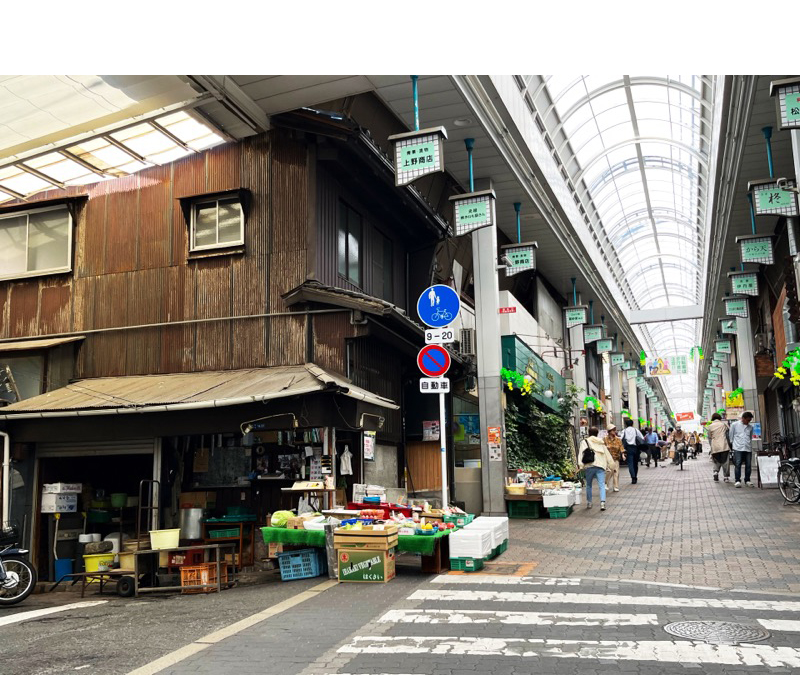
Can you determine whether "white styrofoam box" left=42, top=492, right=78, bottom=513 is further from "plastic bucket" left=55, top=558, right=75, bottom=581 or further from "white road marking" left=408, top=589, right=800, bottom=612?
"white road marking" left=408, top=589, right=800, bottom=612

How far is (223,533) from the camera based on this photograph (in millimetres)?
12680

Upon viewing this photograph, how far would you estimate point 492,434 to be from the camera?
18.4 metres

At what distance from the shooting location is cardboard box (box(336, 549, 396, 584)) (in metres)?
9.95

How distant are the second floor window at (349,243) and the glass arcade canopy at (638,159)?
24.5ft

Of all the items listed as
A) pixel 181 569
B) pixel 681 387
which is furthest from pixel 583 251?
pixel 681 387

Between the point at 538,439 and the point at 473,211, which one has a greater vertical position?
the point at 473,211

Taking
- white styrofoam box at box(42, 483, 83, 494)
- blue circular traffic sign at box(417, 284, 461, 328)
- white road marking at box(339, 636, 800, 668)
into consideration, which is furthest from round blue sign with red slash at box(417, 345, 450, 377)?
white styrofoam box at box(42, 483, 83, 494)

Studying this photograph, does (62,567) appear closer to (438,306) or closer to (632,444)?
(438,306)

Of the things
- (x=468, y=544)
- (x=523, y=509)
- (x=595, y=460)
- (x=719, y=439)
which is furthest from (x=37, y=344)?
(x=719, y=439)

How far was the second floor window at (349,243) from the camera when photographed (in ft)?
50.7

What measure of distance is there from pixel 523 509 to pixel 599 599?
937 cm

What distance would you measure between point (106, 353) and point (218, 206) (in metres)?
3.73

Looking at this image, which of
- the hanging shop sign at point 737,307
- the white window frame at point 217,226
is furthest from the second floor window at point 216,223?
the hanging shop sign at point 737,307

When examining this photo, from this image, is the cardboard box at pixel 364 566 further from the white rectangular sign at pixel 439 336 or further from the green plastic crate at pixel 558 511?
the green plastic crate at pixel 558 511
